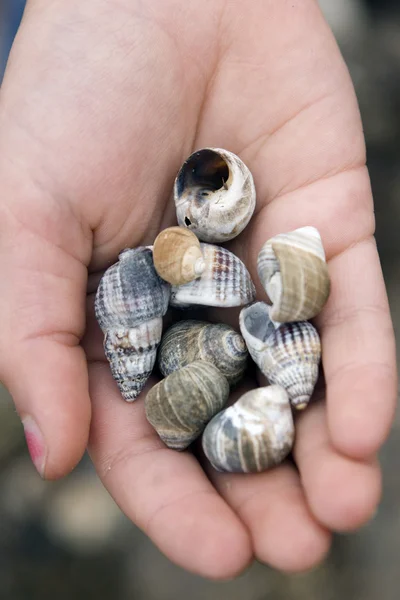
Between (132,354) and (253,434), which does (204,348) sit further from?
(253,434)

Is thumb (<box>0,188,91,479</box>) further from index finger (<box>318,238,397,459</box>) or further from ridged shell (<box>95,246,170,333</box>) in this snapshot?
index finger (<box>318,238,397,459</box>)

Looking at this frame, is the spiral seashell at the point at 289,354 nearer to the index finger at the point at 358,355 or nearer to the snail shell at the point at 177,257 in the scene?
the index finger at the point at 358,355

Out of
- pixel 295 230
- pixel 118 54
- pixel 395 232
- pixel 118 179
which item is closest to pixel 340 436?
pixel 295 230

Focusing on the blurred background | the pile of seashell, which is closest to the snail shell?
the pile of seashell

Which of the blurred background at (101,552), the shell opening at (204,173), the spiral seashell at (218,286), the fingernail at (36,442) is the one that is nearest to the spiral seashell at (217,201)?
the shell opening at (204,173)

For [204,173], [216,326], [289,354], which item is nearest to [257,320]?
[216,326]

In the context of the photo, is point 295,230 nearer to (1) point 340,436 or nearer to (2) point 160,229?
(2) point 160,229
